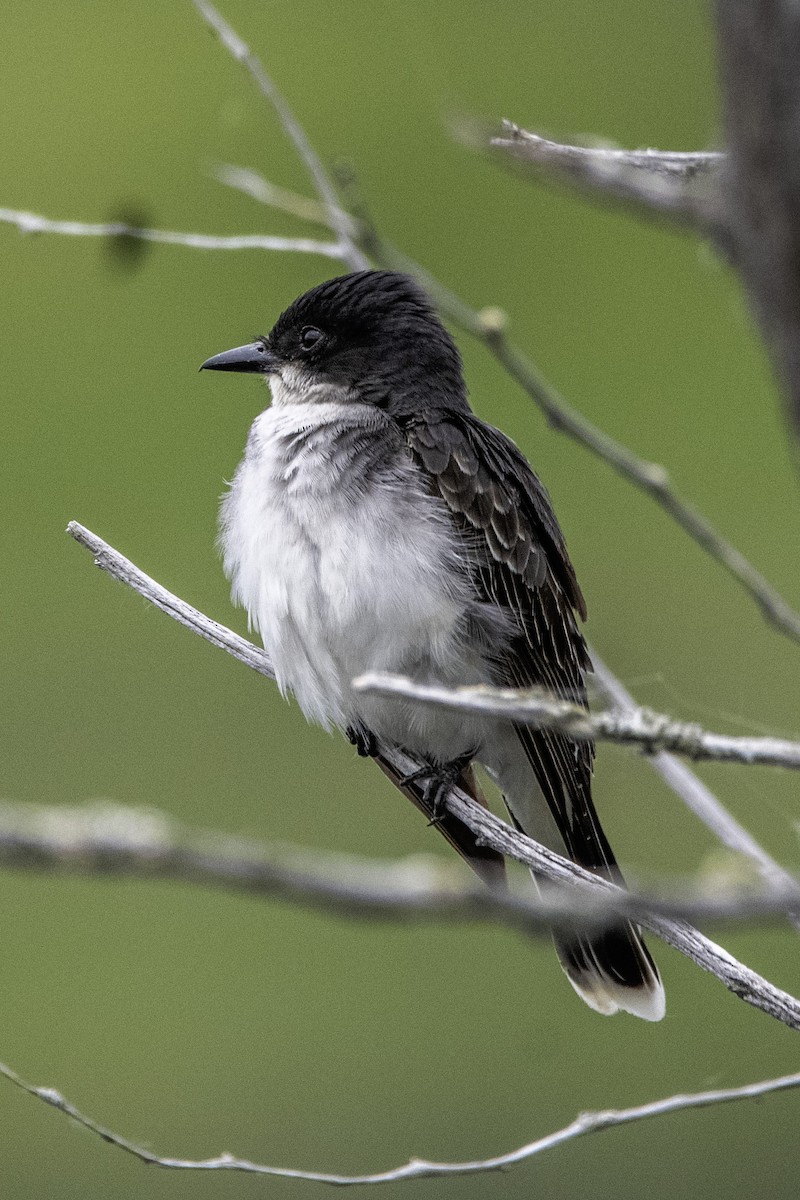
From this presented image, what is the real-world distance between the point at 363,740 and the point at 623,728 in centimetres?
178

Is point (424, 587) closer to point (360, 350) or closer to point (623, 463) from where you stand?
point (360, 350)

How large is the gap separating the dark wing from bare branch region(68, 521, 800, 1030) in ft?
0.84

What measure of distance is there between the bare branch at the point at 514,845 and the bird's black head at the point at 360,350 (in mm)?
657

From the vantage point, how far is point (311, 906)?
61 centimetres

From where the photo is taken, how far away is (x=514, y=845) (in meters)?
2.05

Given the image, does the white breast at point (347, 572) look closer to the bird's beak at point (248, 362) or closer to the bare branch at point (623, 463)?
the bird's beak at point (248, 362)

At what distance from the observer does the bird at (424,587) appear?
258 cm

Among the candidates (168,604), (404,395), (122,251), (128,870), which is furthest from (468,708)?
(404,395)

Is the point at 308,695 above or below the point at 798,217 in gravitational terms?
above

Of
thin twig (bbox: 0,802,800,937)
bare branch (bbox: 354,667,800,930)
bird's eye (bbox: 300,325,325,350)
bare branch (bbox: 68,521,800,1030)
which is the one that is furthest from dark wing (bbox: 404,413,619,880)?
thin twig (bbox: 0,802,800,937)

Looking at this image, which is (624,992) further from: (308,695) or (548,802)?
(308,695)

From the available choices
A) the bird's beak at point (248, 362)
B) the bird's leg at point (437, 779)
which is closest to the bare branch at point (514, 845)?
the bird's leg at point (437, 779)

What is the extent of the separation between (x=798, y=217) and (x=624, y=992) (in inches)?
92.3

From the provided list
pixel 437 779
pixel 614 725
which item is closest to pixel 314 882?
pixel 614 725
